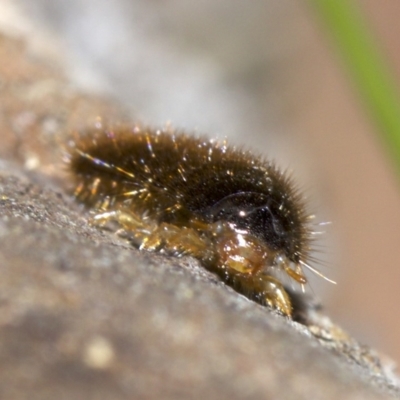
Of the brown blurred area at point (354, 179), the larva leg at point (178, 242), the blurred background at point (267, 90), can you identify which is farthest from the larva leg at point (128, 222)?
the brown blurred area at point (354, 179)

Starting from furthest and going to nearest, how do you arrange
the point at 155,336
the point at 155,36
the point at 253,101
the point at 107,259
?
the point at 253,101
the point at 155,36
the point at 107,259
the point at 155,336

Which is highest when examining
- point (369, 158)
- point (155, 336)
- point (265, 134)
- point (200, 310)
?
point (369, 158)

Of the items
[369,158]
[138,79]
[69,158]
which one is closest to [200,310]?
[69,158]

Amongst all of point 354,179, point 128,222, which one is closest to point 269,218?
point 128,222

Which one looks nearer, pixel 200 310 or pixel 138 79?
pixel 200 310

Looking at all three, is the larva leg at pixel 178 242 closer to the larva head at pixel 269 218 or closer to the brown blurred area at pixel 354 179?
the larva head at pixel 269 218

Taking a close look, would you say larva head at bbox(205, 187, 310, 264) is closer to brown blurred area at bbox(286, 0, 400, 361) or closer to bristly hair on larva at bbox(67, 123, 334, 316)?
bristly hair on larva at bbox(67, 123, 334, 316)

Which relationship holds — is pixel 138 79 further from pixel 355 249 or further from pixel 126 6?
pixel 355 249
